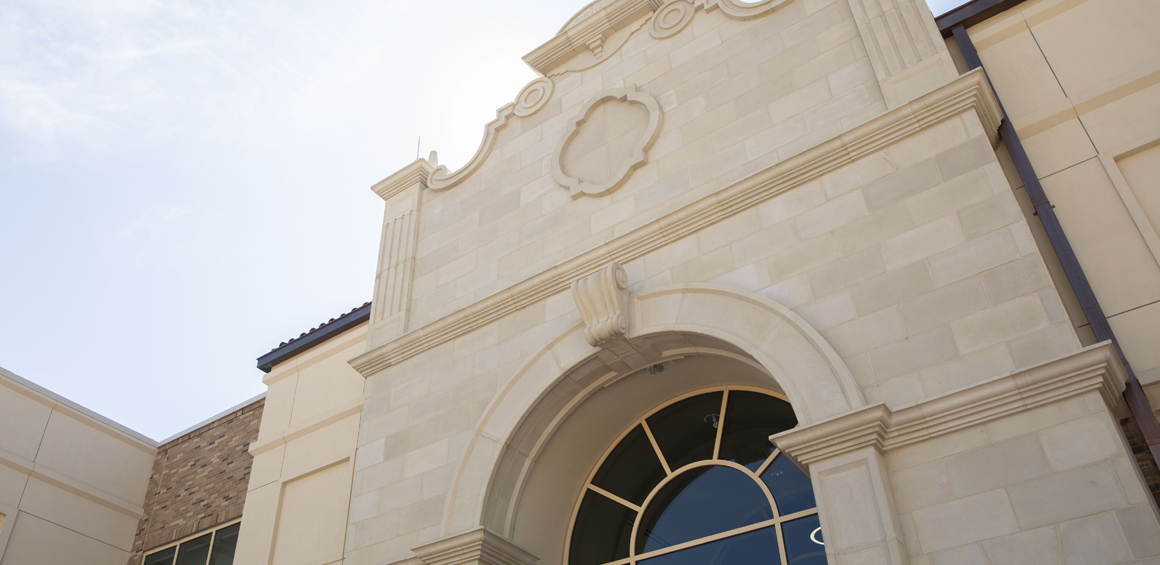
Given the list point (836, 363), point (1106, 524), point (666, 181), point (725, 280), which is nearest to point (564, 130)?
point (666, 181)

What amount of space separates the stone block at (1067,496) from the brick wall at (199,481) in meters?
12.8

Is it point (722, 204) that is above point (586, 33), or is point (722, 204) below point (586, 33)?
below

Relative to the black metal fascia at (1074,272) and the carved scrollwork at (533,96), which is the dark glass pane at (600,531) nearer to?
the black metal fascia at (1074,272)

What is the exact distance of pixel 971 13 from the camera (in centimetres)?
1038

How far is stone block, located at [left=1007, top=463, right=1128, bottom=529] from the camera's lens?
6.09 metres

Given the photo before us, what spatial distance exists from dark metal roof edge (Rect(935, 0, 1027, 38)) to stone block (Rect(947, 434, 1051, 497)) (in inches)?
231

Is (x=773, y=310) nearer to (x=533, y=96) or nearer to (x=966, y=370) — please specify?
(x=966, y=370)

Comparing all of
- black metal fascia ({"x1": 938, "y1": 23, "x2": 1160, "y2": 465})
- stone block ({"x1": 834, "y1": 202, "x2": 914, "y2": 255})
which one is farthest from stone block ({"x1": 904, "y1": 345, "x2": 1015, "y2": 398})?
stone block ({"x1": 834, "y1": 202, "x2": 914, "y2": 255})

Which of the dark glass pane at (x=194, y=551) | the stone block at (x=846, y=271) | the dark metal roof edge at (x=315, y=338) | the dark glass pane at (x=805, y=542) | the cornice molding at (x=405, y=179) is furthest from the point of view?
the dark glass pane at (x=194, y=551)

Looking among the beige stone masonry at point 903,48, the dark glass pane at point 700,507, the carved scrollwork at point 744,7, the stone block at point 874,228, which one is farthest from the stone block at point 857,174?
the dark glass pane at point 700,507

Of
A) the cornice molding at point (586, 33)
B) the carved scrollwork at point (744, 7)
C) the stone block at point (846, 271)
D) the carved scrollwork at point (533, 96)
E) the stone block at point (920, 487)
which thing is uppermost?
the cornice molding at point (586, 33)

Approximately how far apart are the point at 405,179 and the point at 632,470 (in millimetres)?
6288

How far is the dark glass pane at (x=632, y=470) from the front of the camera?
10.1 meters

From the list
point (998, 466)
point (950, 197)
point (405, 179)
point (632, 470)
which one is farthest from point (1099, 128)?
point (405, 179)
